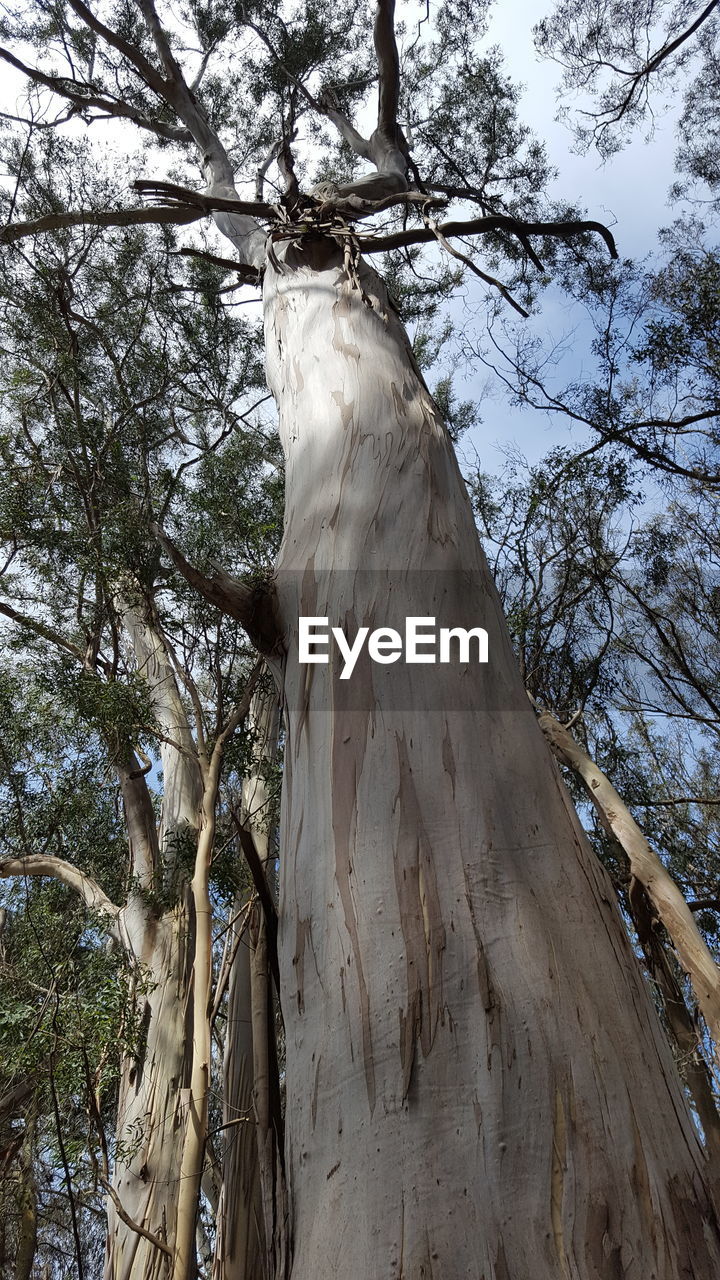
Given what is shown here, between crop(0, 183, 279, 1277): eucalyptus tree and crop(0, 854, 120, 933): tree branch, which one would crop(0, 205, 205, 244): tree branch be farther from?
crop(0, 854, 120, 933): tree branch

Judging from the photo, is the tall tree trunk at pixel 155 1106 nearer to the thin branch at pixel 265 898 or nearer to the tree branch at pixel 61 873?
the tree branch at pixel 61 873

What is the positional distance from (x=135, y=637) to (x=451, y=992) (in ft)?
13.7

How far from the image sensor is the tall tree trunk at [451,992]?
80 cm

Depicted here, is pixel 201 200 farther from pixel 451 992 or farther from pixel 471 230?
pixel 451 992

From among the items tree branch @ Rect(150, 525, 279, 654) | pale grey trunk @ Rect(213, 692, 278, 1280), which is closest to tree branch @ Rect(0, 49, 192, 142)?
pale grey trunk @ Rect(213, 692, 278, 1280)

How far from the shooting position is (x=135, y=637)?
4875 millimetres

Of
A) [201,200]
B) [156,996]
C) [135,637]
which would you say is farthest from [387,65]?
[156,996]

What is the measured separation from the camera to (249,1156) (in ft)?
11.7

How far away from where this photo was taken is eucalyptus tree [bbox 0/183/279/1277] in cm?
315

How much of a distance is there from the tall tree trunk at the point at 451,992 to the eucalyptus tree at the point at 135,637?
0.94m

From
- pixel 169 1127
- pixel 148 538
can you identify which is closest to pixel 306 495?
pixel 148 538

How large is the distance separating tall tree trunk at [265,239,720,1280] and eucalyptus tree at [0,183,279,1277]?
3.09ft

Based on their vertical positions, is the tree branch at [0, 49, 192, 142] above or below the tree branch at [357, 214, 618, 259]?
above

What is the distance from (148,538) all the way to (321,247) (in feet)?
5.51
